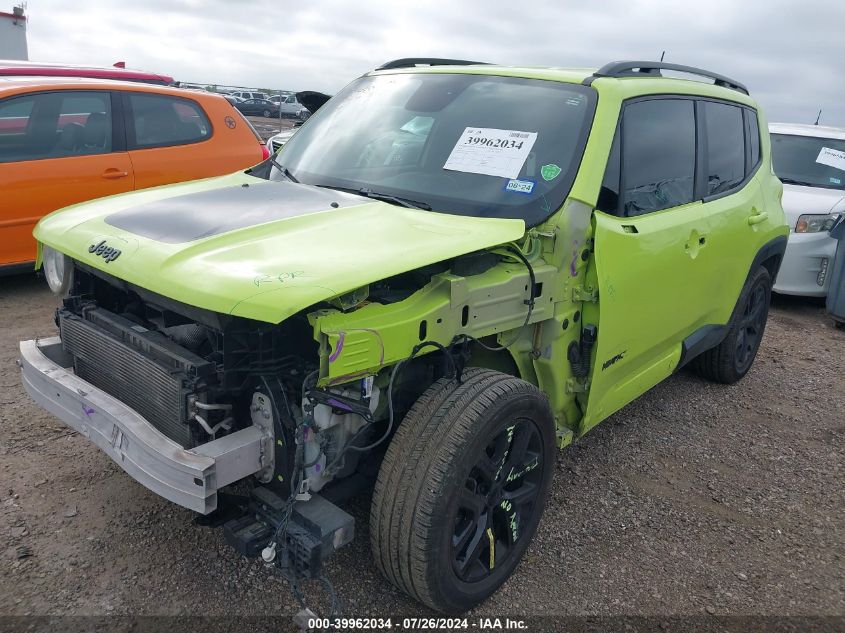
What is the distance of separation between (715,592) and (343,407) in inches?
67.9

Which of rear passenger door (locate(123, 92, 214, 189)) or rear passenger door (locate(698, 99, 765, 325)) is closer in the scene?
rear passenger door (locate(698, 99, 765, 325))

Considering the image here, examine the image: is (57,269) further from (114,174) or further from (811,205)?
(811,205)

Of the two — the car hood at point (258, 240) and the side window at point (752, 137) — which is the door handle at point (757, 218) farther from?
the car hood at point (258, 240)

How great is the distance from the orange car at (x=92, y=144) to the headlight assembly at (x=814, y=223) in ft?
17.2

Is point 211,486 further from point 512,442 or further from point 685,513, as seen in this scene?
point 685,513

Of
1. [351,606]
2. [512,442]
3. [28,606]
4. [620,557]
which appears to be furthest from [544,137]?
[28,606]

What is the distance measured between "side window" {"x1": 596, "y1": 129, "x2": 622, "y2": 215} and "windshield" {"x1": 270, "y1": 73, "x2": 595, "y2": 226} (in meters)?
0.16

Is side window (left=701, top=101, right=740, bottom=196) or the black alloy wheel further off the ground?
side window (left=701, top=101, right=740, bottom=196)

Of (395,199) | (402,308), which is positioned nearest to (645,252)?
(395,199)

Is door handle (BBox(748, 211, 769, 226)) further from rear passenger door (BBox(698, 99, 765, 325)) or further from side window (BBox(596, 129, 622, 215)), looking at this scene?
side window (BBox(596, 129, 622, 215))

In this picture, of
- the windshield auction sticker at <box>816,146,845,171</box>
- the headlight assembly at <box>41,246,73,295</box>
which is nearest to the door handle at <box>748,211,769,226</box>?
the headlight assembly at <box>41,246,73,295</box>

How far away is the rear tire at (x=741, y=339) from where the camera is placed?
4.40 metres

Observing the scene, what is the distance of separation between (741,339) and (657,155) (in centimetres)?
200

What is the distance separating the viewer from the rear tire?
14.4 feet
